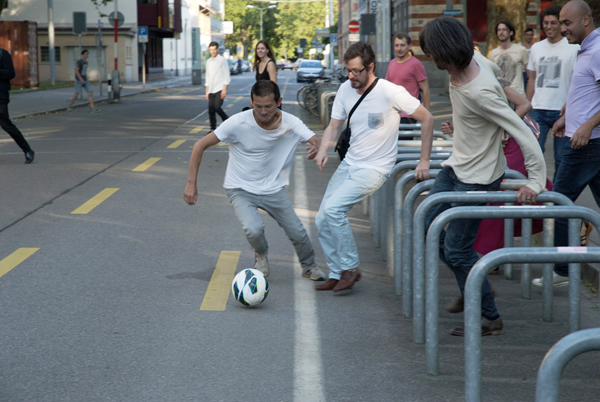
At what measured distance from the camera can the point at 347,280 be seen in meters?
5.51

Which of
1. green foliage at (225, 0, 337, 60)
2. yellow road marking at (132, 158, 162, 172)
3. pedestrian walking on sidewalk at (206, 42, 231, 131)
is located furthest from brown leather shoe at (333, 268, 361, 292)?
green foliage at (225, 0, 337, 60)

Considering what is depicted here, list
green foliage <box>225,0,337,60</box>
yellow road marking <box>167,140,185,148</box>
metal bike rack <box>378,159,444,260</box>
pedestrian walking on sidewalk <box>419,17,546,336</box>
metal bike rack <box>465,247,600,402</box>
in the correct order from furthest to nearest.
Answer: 1. green foliage <box>225,0,337,60</box>
2. yellow road marking <box>167,140,185,148</box>
3. metal bike rack <box>378,159,444,260</box>
4. pedestrian walking on sidewalk <box>419,17,546,336</box>
5. metal bike rack <box>465,247,600,402</box>

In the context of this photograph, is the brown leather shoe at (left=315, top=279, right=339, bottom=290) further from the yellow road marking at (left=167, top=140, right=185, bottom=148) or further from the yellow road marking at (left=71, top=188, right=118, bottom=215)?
the yellow road marking at (left=167, top=140, right=185, bottom=148)

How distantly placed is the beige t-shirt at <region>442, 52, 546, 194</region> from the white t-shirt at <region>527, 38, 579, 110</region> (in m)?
3.31

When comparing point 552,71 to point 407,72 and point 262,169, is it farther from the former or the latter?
point 262,169

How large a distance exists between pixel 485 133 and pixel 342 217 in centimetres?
146

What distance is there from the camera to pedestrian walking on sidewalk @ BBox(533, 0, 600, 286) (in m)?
5.19

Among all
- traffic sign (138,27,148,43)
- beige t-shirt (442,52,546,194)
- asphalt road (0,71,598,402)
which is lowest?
asphalt road (0,71,598,402)

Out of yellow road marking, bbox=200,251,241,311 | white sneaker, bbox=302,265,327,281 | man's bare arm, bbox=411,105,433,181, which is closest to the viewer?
man's bare arm, bbox=411,105,433,181

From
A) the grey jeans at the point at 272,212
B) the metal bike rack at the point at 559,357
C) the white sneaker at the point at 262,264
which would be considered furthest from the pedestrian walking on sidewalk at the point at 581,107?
the metal bike rack at the point at 559,357

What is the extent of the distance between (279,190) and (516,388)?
2.57 meters

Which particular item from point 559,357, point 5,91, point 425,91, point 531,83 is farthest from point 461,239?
point 5,91

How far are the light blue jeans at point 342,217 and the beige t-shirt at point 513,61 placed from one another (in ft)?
15.1

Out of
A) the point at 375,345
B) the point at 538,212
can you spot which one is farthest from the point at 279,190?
the point at 538,212
